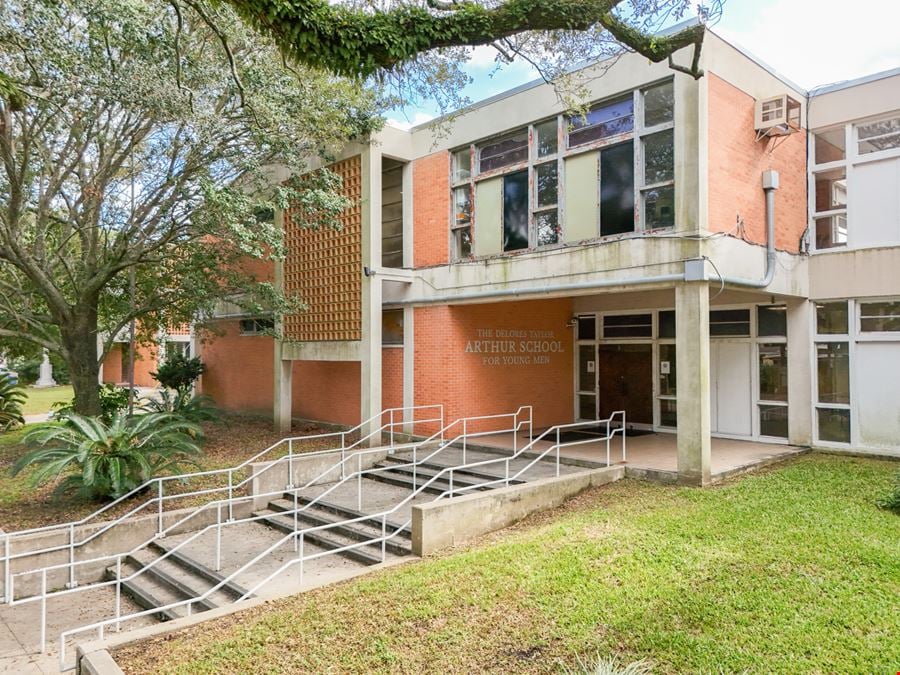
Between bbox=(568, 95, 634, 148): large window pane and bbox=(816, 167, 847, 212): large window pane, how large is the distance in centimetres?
450

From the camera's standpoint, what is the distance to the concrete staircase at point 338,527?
7305mm

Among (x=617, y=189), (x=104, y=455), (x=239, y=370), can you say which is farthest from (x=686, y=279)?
(x=239, y=370)

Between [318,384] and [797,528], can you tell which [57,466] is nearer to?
[318,384]

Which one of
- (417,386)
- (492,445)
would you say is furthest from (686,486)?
(417,386)

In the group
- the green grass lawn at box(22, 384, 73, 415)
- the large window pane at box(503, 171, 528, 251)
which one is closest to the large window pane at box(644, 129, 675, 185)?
the large window pane at box(503, 171, 528, 251)

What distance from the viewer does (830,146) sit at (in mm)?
11555

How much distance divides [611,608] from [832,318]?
901cm

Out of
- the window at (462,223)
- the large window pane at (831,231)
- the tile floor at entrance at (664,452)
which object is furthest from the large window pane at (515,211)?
the large window pane at (831,231)

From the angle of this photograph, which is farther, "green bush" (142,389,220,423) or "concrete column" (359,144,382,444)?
"green bush" (142,389,220,423)

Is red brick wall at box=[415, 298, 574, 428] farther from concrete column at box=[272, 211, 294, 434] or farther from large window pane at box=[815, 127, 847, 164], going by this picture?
large window pane at box=[815, 127, 847, 164]

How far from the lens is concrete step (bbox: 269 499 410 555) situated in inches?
289

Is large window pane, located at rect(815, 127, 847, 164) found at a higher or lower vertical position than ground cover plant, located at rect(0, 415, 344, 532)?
higher

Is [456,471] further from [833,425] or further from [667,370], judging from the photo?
[833,425]

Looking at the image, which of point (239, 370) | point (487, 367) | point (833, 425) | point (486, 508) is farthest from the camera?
point (239, 370)
